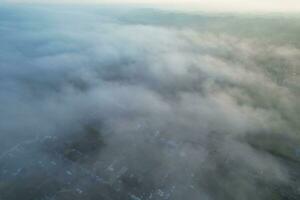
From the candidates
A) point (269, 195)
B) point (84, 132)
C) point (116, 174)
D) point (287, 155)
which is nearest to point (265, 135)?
point (287, 155)

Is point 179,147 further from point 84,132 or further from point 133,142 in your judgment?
point 84,132

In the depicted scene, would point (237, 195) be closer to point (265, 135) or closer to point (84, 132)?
point (265, 135)

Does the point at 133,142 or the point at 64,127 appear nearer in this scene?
the point at 133,142

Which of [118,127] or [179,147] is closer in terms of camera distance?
[179,147]

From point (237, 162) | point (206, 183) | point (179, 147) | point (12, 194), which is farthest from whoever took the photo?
point (179, 147)

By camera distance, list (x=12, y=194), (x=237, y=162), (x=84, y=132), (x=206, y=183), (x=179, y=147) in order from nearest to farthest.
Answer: (x=12, y=194) → (x=206, y=183) → (x=237, y=162) → (x=179, y=147) → (x=84, y=132)

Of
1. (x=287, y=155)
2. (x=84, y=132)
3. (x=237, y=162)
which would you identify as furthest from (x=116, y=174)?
(x=287, y=155)

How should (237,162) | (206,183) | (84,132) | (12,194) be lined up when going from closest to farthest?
(12,194) → (206,183) → (237,162) → (84,132)

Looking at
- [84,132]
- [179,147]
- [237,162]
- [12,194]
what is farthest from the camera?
[84,132]

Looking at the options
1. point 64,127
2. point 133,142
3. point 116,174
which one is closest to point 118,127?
point 133,142
